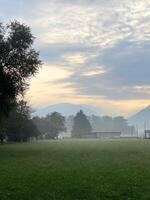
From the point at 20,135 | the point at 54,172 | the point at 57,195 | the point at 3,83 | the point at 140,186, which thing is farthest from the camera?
the point at 20,135

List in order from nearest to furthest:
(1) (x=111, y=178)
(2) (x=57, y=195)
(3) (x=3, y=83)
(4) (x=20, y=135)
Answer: (2) (x=57, y=195) < (1) (x=111, y=178) < (3) (x=3, y=83) < (4) (x=20, y=135)

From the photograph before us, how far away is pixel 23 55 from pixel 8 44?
2318 mm

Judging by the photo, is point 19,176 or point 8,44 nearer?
point 19,176

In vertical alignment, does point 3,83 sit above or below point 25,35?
below

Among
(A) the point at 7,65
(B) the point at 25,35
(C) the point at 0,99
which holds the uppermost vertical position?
(B) the point at 25,35

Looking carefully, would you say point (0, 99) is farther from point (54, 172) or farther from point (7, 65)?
point (54, 172)

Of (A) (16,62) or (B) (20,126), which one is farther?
(B) (20,126)

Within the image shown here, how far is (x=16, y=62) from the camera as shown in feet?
191

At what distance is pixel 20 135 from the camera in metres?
127

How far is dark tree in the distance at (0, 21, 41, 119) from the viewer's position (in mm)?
57406

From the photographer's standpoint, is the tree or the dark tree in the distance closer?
the dark tree in the distance

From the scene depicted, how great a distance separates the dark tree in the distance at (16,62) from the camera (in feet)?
188

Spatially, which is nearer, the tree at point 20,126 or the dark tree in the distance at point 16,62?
the dark tree in the distance at point 16,62

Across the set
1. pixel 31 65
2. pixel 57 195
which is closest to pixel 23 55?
pixel 31 65
